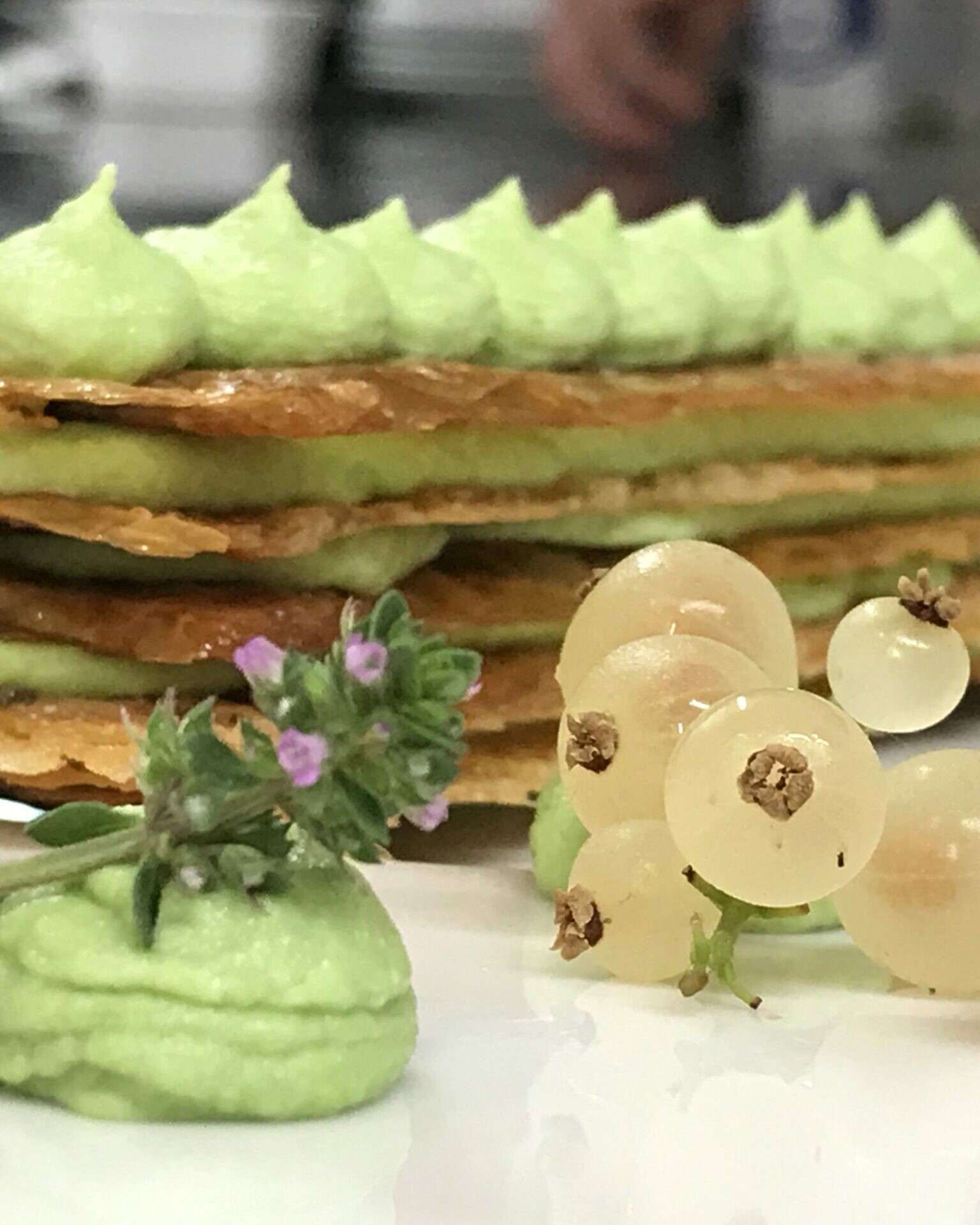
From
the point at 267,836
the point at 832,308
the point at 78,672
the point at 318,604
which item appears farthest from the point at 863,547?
the point at 267,836

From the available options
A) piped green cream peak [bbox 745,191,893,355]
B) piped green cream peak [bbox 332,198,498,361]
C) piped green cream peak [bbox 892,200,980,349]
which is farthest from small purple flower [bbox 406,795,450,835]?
piped green cream peak [bbox 892,200,980,349]

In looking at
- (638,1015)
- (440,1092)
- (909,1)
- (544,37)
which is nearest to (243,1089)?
(440,1092)

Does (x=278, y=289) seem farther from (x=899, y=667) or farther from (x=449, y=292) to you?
(x=899, y=667)

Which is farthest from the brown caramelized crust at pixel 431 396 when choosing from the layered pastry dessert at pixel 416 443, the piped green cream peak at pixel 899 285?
the piped green cream peak at pixel 899 285

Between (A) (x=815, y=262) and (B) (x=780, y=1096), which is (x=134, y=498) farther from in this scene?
(A) (x=815, y=262)

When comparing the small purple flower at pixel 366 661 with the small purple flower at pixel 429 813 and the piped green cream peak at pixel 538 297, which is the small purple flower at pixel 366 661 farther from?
the piped green cream peak at pixel 538 297

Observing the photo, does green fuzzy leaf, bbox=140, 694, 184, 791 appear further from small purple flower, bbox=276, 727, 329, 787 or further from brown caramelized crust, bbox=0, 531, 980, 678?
brown caramelized crust, bbox=0, 531, 980, 678
